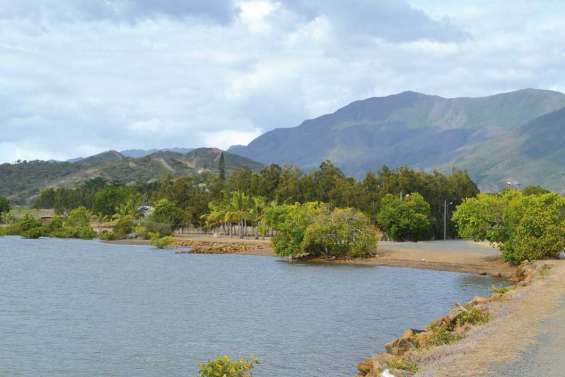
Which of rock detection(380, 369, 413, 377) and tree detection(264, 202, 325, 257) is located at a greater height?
tree detection(264, 202, 325, 257)

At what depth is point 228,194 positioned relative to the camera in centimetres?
12912

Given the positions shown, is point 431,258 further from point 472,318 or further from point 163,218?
point 163,218

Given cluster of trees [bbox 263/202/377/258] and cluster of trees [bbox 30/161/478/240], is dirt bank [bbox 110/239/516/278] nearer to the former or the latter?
cluster of trees [bbox 263/202/377/258]

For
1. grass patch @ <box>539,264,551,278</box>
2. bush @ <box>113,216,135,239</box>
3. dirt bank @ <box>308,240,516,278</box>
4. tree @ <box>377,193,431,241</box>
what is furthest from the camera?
bush @ <box>113,216,135,239</box>

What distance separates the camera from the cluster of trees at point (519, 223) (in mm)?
60344

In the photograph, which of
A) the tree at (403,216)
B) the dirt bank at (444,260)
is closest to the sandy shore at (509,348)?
the dirt bank at (444,260)

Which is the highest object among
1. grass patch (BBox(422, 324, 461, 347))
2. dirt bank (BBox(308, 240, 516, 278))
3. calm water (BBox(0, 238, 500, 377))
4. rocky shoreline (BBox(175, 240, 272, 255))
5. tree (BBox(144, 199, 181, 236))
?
tree (BBox(144, 199, 181, 236))

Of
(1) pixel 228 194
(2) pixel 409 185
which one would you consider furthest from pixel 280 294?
(1) pixel 228 194

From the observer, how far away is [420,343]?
25359 millimetres

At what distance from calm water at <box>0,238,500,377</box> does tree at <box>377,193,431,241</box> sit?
31.2 metres

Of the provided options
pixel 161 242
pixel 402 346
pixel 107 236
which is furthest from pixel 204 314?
pixel 107 236

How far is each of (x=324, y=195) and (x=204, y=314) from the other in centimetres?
7960

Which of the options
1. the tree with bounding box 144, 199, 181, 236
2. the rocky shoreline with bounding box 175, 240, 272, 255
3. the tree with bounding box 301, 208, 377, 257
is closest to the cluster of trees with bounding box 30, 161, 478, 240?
the tree with bounding box 144, 199, 181, 236

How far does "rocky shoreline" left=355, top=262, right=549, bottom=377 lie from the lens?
66.9ft
